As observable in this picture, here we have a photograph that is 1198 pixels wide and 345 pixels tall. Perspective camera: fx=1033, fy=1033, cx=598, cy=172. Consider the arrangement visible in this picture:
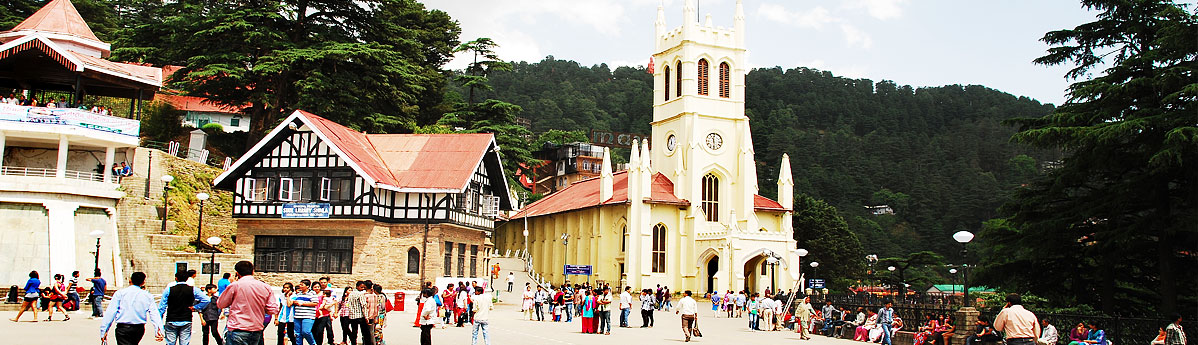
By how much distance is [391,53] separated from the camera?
4675 centimetres

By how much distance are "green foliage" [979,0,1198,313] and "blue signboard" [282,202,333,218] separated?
75.1 feet

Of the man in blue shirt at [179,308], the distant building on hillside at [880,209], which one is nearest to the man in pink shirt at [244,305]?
the man in blue shirt at [179,308]

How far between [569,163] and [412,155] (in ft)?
266

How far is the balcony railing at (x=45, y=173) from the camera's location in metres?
33.8

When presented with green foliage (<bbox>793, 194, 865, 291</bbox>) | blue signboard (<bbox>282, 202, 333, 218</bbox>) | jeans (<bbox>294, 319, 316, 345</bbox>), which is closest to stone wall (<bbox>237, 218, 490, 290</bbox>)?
blue signboard (<bbox>282, 202, 333, 218</bbox>)

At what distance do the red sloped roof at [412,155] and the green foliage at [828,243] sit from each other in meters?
40.6

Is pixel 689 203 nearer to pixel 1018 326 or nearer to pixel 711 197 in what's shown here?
pixel 711 197

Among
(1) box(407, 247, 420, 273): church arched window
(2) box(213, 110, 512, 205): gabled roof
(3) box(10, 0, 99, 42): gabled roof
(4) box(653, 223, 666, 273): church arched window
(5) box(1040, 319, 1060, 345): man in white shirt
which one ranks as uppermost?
(3) box(10, 0, 99, 42): gabled roof

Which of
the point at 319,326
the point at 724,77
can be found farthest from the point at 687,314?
the point at 724,77

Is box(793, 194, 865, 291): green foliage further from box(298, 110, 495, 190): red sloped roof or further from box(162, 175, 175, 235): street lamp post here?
box(162, 175, 175, 235): street lamp post

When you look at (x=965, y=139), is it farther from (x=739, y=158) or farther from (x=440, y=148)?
(x=440, y=148)

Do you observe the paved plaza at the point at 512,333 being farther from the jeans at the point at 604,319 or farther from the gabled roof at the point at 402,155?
the gabled roof at the point at 402,155

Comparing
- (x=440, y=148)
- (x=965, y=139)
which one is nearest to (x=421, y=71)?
(x=440, y=148)

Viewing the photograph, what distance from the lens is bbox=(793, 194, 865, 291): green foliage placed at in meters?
75.0
